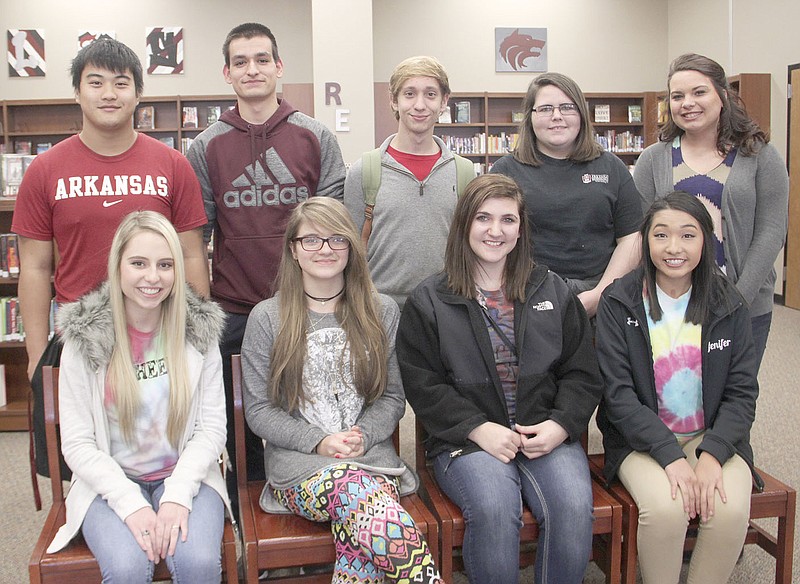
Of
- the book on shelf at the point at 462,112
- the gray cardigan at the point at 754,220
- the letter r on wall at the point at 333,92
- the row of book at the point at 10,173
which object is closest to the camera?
the gray cardigan at the point at 754,220

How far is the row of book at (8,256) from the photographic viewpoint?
376 cm

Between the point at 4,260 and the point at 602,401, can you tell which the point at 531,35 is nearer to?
the point at 4,260

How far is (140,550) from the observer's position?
5.57ft

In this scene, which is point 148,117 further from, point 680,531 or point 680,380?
point 680,531

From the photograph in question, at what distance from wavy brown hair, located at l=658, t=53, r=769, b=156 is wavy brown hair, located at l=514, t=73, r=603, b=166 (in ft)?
1.03

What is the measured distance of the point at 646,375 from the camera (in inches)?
82.9

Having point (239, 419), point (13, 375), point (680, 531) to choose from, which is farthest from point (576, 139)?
point (13, 375)

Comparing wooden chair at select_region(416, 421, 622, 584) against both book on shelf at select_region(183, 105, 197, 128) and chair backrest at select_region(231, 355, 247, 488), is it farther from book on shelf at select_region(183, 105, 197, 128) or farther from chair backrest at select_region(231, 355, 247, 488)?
book on shelf at select_region(183, 105, 197, 128)

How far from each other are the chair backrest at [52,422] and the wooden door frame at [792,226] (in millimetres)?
6855

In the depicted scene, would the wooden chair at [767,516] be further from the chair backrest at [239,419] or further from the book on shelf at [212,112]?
the book on shelf at [212,112]

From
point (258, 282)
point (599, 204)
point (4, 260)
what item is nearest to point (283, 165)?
point (258, 282)

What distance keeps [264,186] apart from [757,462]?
2457mm

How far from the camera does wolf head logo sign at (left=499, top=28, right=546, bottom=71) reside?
29.2 ft

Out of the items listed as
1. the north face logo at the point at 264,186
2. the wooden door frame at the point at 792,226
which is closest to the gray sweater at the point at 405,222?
the north face logo at the point at 264,186
